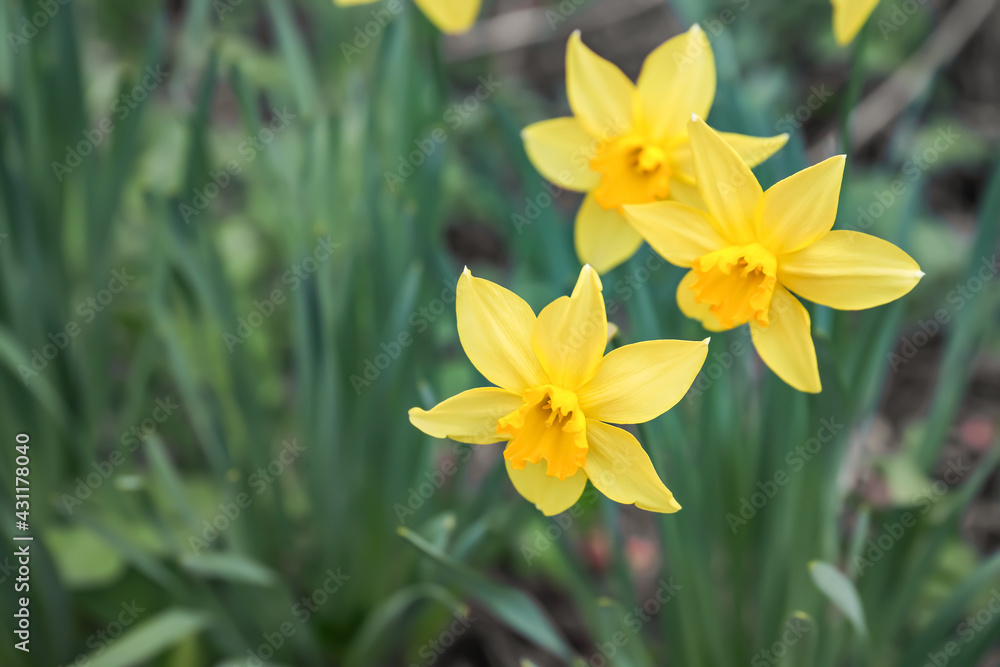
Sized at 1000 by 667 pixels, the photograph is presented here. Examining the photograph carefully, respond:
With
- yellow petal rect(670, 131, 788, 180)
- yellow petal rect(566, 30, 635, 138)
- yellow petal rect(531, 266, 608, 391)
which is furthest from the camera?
yellow petal rect(566, 30, 635, 138)

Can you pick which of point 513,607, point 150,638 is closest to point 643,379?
point 513,607

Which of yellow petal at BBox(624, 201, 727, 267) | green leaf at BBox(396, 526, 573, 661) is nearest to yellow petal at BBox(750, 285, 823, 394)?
yellow petal at BBox(624, 201, 727, 267)

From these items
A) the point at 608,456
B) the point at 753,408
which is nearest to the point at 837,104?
the point at 753,408

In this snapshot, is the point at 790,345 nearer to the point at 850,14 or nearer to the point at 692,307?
the point at 692,307

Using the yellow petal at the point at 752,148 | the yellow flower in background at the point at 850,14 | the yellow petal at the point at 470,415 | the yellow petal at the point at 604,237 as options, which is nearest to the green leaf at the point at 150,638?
the yellow petal at the point at 470,415

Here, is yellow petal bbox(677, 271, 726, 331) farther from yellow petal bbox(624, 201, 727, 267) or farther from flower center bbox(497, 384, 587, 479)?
flower center bbox(497, 384, 587, 479)

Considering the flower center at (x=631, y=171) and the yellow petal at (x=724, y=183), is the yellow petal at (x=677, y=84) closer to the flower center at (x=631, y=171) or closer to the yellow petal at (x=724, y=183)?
the flower center at (x=631, y=171)
